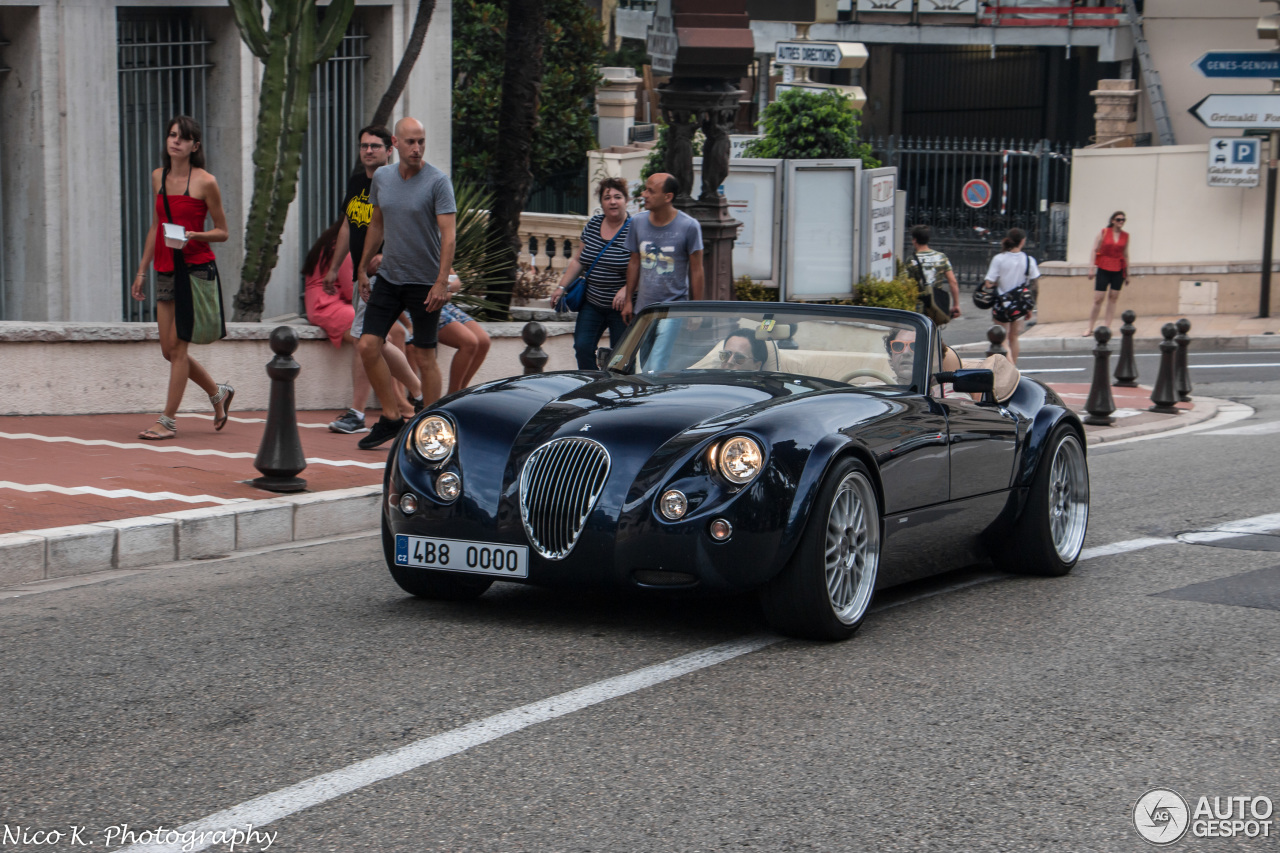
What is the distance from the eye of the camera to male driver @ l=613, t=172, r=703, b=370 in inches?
408

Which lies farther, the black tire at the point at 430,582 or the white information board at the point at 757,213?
the white information board at the point at 757,213

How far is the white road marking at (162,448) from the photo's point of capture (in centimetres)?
974

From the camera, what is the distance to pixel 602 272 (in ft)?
36.0

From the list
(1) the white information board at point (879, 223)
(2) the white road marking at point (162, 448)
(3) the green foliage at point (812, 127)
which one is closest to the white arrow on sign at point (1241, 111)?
(3) the green foliage at point (812, 127)

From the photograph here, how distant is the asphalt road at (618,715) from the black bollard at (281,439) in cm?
135

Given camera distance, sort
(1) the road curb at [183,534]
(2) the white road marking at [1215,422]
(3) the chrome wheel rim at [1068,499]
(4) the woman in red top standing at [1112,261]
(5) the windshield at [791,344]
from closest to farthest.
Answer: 1. (5) the windshield at [791,344]
2. (1) the road curb at [183,534]
3. (3) the chrome wheel rim at [1068,499]
4. (2) the white road marking at [1215,422]
5. (4) the woman in red top standing at [1112,261]

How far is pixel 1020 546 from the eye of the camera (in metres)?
7.50

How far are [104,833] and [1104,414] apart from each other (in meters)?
12.2

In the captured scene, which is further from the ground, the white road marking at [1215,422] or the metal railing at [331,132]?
the metal railing at [331,132]

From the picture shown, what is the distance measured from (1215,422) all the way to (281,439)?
10315 mm

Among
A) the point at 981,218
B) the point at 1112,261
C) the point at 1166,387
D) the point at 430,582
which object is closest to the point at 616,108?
the point at 981,218

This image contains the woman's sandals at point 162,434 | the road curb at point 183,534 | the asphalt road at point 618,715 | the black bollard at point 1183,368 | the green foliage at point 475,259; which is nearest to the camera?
the asphalt road at point 618,715

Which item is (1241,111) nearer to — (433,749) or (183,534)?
(183,534)

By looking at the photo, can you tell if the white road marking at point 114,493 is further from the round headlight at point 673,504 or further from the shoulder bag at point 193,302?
the round headlight at point 673,504
